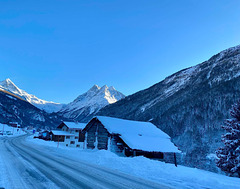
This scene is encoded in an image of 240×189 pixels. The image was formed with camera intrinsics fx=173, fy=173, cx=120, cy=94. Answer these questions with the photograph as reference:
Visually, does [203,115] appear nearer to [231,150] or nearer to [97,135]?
[231,150]

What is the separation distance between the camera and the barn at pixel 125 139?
2334cm

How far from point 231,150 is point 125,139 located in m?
12.3

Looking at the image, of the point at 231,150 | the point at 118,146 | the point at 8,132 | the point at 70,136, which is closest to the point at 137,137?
the point at 118,146

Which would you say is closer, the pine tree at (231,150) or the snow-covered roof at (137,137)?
the pine tree at (231,150)

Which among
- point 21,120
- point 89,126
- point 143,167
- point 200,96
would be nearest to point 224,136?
point 143,167

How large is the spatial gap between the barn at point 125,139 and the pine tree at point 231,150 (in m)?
6.67

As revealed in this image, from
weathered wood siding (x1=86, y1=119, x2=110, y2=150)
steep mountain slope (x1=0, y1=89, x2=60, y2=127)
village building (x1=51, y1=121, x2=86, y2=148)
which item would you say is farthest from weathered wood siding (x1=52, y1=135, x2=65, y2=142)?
steep mountain slope (x1=0, y1=89, x2=60, y2=127)

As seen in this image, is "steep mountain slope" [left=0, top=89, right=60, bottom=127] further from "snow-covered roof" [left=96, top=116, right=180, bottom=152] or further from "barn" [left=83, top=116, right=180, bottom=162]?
"snow-covered roof" [left=96, top=116, right=180, bottom=152]

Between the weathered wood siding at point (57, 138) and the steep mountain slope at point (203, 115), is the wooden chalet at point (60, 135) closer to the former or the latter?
the weathered wood siding at point (57, 138)

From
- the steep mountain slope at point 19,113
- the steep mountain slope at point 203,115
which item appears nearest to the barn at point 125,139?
the steep mountain slope at point 203,115

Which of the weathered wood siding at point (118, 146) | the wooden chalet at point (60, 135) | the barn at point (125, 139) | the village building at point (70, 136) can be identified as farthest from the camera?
the village building at point (70, 136)

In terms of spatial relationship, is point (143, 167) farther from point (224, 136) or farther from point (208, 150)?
point (208, 150)

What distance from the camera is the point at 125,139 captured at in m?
23.4

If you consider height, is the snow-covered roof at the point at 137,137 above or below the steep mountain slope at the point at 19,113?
below
